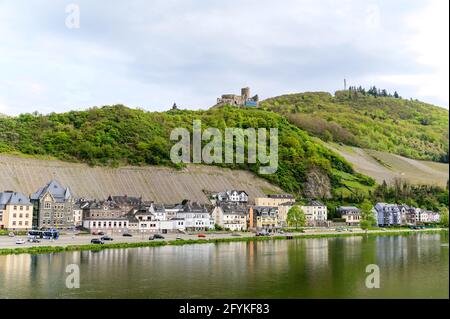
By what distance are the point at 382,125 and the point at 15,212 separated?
12843 centimetres

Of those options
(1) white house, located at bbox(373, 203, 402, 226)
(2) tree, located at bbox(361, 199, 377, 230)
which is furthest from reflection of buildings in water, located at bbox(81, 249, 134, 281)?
(1) white house, located at bbox(373, 203, 402, 226)

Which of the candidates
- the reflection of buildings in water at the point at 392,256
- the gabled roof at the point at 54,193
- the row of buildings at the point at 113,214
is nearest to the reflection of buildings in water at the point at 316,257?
the reflection of buildings in water at the point at 392,256

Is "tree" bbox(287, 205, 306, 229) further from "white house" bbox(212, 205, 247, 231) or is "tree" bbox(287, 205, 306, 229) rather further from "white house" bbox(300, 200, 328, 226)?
"white house" bbox(300, 200, 328, 226)

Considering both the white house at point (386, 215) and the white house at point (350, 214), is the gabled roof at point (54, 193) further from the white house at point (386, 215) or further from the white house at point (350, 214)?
the white house at point (386, 215)

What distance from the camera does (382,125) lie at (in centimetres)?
15675

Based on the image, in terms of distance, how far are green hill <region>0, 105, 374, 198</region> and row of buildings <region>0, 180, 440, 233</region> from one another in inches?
639

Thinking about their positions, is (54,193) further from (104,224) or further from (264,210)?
(264,210)

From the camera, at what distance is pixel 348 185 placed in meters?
92.5

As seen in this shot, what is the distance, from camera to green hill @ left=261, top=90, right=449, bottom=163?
441 ft

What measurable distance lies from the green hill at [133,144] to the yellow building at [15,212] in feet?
71.3

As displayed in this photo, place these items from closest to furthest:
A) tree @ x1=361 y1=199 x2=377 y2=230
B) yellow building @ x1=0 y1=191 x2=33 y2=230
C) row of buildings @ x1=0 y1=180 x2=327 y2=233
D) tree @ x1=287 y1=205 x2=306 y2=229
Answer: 1. yellow building @ x1=0 y1=191 x2=33 y2=230
2. row of buildings @ x1=0 y1=180 x2=327 y2=233
3. tree @ x1=287 y1=205 x2=306 y2=229
4. tree @ x1=361 y1=199 x2=377 y2=230

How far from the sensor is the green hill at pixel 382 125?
13438cm

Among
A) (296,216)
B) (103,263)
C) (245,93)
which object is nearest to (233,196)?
(296,216)

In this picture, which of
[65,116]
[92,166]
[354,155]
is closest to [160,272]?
Answer: [92,166]
